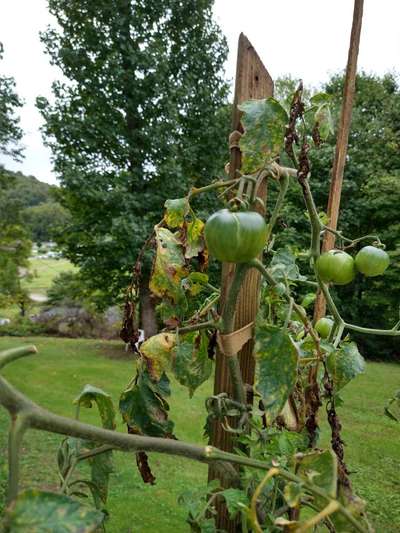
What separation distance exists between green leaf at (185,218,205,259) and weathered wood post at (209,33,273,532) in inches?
2.4

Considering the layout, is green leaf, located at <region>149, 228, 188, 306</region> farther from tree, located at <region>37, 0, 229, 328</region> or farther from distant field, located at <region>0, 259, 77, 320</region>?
distant field, located at <region>0, 259, 77, 320</region>

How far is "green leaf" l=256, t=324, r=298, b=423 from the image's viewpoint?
0.62 metres

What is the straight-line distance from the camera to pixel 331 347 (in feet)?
2.73

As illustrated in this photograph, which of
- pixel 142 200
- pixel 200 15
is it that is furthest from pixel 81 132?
pixel 200 15

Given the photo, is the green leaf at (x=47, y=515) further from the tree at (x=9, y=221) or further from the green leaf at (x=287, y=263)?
the tree at (x=9, y=221)

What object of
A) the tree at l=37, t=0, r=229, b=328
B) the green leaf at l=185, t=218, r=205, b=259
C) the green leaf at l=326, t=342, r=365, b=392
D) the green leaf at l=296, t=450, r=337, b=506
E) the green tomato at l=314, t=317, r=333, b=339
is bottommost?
the green leaf at l=296, t=450, r=337, b=506

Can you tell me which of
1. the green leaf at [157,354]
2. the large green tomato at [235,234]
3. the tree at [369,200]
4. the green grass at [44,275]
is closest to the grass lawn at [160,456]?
the green leaf at [157,354]

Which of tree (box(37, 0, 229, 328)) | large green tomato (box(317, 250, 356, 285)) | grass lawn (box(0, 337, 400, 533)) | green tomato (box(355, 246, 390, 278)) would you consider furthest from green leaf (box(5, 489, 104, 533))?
tree (box(37, 0, 229, 328))

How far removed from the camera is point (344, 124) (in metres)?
1.08

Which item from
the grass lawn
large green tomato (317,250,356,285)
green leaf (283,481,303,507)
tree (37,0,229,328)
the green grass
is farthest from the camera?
the green grass

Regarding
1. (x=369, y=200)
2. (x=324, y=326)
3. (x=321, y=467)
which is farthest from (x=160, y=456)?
(x=369, y=200)

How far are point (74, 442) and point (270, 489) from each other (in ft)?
1.12

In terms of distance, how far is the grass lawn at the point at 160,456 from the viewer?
10.2 ft

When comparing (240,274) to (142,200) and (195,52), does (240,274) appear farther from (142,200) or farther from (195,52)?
(195,52)
